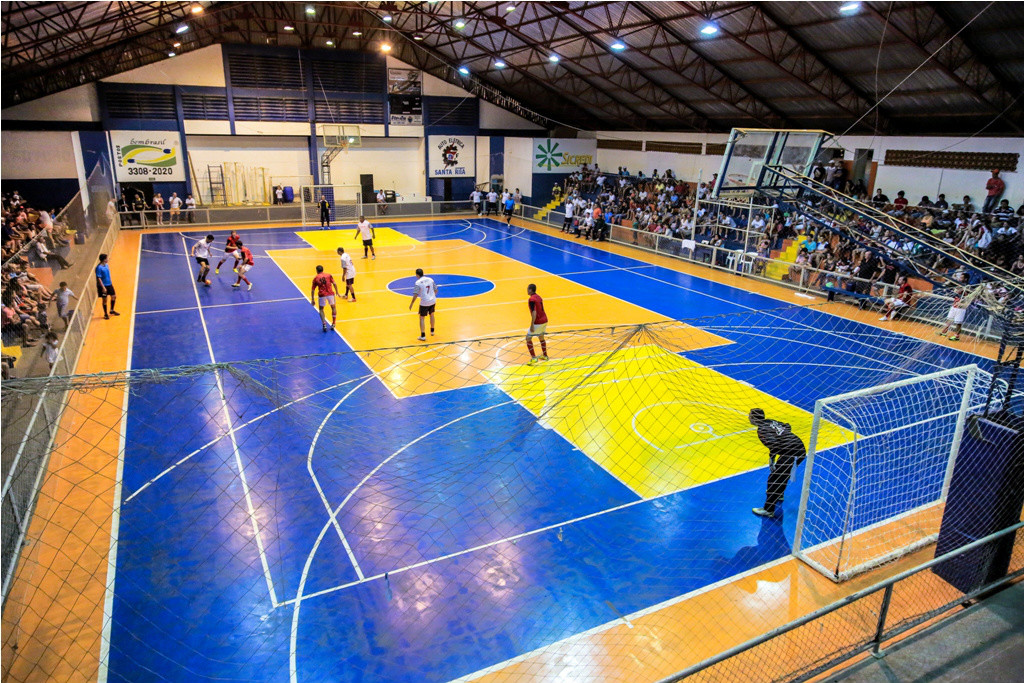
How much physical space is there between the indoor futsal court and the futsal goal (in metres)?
0.08

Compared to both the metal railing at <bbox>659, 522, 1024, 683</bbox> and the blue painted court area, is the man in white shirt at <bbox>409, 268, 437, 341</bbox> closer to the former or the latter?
the blue painted court area

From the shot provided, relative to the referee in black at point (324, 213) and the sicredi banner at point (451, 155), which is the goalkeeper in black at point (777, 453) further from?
the sicredi banner at point (451, 155)

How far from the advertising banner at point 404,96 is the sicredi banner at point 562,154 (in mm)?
7808

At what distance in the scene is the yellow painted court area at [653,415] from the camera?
10664 millimetres

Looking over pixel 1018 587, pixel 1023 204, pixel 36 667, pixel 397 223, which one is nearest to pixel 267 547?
pixel 36 667

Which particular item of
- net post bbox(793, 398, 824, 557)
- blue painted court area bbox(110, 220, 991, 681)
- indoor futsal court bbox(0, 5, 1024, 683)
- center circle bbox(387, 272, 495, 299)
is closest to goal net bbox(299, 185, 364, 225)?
indoor futsal court bbox(0, 5, 1024, 683)

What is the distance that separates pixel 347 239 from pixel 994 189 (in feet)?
84.3

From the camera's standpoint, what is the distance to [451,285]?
72.3 ft

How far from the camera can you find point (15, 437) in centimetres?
825

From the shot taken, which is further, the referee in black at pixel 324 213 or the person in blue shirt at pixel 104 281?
the referee in black at pixel 324 213

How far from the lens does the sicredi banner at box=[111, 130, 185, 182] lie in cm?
3475

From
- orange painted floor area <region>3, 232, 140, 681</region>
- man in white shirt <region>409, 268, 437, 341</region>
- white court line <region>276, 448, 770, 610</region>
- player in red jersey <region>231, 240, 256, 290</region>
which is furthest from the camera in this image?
player in red jersey <region>231, 240, 256, 290</region>

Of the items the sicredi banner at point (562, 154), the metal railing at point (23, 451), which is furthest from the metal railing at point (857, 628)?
the sicredi banner at point (562, 154)

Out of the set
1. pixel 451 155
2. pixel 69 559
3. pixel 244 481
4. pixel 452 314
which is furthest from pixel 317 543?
pixel 451 155
